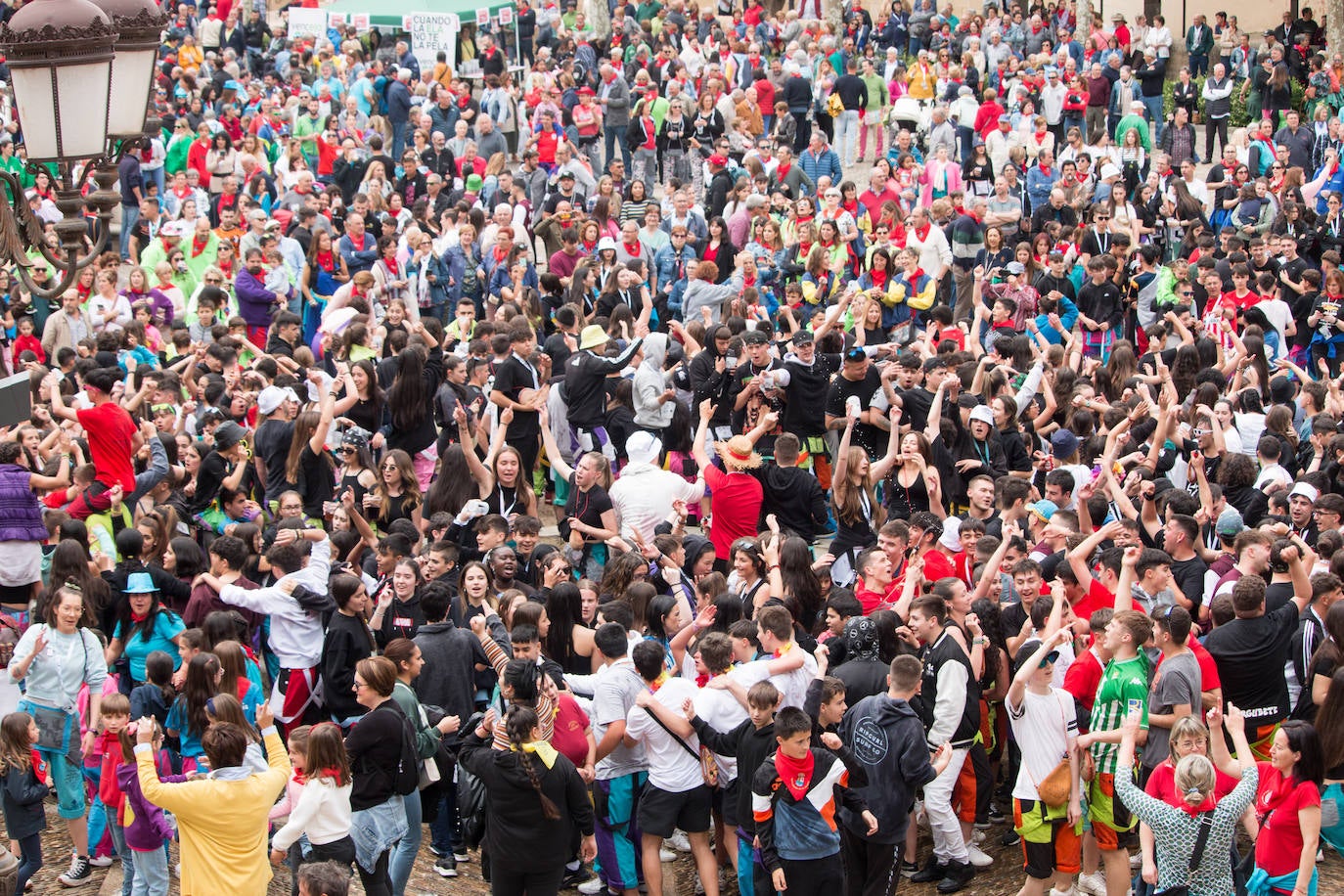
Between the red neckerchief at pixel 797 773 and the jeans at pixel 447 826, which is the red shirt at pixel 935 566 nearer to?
the red neckerchief at pixel 797 773

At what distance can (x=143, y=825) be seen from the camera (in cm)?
719

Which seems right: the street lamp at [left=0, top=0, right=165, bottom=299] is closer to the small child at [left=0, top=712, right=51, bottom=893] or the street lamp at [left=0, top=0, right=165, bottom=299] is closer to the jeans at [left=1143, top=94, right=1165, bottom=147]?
the small child at [left=0, top=712, right=51, bottom=893]

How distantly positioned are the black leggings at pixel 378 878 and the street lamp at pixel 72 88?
10.1ft

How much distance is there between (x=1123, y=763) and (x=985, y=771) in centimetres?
126

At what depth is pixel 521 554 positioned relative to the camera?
8.94 m

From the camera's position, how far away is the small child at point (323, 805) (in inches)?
264

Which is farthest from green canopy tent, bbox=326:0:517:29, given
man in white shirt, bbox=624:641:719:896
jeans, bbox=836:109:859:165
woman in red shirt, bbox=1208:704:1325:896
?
woman in red shirt, bbox=1208:704:1325:896

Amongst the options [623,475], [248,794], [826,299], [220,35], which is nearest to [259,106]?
[220,35]

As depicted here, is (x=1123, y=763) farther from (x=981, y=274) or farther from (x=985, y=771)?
(x=981, y=274)

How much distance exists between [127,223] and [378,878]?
1267 centimetres

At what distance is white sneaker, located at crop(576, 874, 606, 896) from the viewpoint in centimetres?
777

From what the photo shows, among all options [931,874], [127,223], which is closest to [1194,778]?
[931,874]

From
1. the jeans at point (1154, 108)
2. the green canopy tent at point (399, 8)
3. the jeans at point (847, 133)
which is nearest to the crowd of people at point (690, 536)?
the jeans at point (847, 133)

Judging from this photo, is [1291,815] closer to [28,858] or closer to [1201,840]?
[1201,840]
